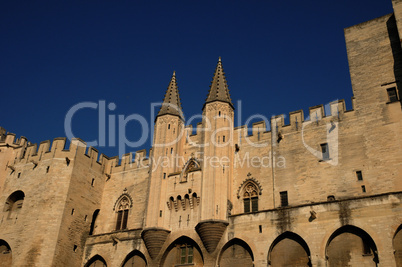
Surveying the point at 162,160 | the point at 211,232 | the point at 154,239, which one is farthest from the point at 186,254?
the point at 162,160

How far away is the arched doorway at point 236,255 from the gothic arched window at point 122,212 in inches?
330

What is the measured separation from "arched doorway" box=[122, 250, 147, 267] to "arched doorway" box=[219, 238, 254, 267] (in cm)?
474

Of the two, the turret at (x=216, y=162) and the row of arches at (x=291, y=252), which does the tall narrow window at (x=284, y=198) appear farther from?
the row of arches at (x=291, y=252)

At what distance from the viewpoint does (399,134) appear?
21.6m

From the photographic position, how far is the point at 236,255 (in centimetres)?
2128

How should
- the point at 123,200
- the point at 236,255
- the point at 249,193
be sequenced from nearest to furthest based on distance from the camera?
the point at 236,255
the point at 249,193
the point at 123,200

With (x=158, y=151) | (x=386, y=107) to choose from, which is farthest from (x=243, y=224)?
(x=386, y=107)

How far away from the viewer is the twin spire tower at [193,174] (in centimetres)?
2275

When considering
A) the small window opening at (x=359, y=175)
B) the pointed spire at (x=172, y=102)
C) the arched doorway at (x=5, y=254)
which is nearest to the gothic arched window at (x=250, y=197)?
the small window opening at (x=359, y=175)

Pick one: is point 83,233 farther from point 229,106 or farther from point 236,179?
point 229,106

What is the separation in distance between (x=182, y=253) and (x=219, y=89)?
389 inches

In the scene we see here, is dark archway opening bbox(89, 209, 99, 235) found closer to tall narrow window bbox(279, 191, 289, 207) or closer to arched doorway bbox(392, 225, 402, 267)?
tall narrow window bbox(279, 191, 289, 207)

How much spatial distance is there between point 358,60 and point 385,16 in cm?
299

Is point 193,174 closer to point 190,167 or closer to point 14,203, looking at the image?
point 190,167
